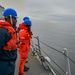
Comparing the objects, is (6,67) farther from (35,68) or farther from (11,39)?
(35,68)

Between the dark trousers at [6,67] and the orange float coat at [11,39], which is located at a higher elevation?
the orange float coat at [11,39]

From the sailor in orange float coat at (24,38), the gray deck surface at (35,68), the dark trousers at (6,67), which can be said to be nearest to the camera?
the dark trousers at (6,67)

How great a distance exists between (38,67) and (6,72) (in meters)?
3.89

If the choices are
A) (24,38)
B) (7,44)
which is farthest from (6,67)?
(24,38)

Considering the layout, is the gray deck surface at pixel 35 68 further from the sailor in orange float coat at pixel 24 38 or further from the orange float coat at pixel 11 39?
the orange float coat at pixel 11 39

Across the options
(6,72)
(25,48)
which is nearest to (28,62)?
(25,48)

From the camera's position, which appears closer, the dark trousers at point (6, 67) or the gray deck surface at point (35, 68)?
the dark trousers at point (6, 67)

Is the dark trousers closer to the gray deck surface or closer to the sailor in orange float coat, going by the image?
the sailor in orange float coat

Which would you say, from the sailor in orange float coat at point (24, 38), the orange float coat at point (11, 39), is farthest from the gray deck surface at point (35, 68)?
the orange float coat at point (11, 39)

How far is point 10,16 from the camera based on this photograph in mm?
3475

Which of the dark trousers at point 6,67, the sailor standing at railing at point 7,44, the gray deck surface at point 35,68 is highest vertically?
the sailor standing at railing at point 7,44

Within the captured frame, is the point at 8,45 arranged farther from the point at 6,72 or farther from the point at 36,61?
the point at 36,61

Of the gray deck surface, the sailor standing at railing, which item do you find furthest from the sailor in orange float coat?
the sailor standing at railing

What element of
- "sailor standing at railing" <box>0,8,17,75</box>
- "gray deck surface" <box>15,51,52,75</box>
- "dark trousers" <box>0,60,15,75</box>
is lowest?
"gray deck surface" <box>15,51,52,75</box>
